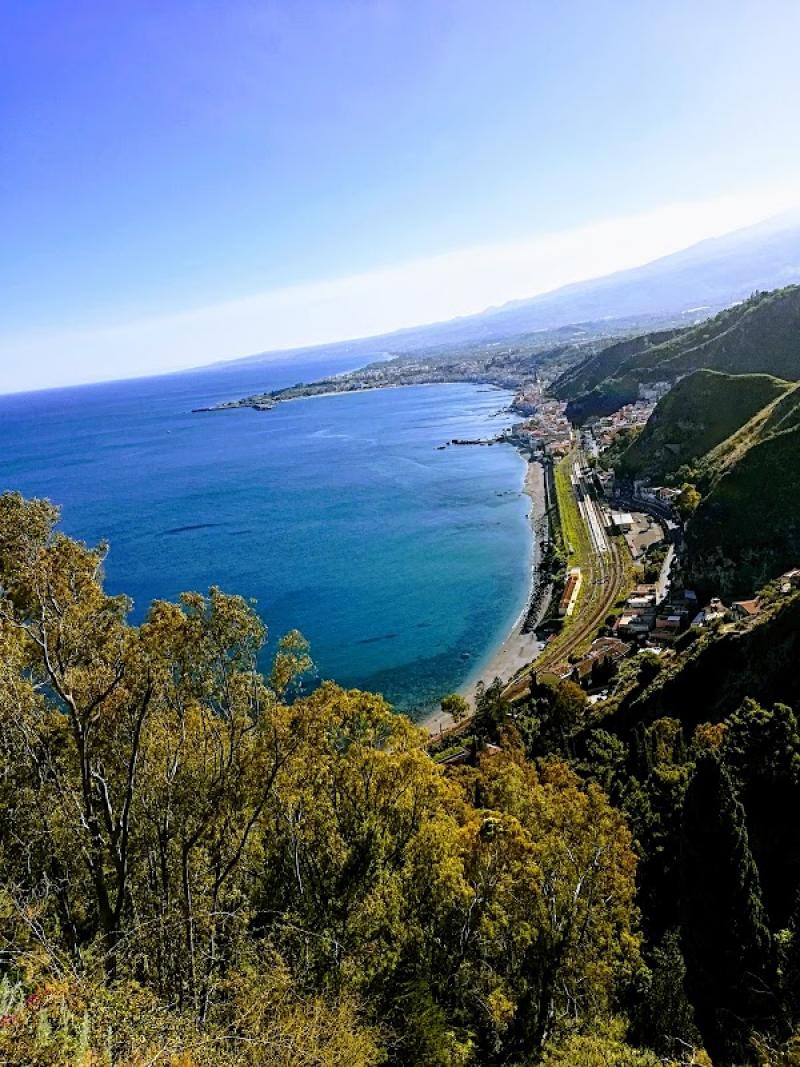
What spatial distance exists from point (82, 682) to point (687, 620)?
33376 millimetres

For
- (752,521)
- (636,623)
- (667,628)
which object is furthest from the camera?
(752,521)

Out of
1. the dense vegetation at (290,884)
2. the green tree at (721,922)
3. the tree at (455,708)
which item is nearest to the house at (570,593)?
the tree at (455,708)

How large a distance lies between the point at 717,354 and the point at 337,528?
49.5 meters

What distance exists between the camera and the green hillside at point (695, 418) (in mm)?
54469

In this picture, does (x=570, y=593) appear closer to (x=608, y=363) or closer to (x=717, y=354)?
(x=717, y=354)

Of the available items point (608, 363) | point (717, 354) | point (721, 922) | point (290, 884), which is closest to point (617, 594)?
point (721, 922)

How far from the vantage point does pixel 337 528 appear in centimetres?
5947

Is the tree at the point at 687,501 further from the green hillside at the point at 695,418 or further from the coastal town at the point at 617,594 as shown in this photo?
the green hillside at the point at 695,418

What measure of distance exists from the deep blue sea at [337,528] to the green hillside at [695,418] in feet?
39.7

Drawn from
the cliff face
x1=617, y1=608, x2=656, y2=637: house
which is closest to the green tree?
the cliff face

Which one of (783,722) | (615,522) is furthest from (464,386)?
(783,722)

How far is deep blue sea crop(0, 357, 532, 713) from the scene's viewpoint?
39.0m

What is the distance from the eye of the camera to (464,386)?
176 meters

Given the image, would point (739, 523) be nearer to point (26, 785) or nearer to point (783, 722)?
point (783, 722)
